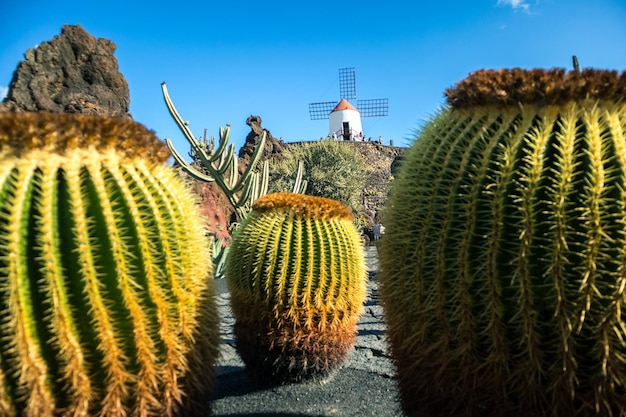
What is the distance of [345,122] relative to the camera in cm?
4778

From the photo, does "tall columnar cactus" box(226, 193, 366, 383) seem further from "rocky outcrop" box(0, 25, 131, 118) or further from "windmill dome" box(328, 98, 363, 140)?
"windmill dome" box(328, 98, 363, 140)

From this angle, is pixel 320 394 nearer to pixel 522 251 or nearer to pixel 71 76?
pixel 522 251

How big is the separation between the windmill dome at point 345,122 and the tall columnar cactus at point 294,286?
141 feet

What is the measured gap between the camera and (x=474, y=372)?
71.3 inches

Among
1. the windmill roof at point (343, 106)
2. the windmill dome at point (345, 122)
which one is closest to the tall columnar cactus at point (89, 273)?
the windmill dome at point (345, 122)

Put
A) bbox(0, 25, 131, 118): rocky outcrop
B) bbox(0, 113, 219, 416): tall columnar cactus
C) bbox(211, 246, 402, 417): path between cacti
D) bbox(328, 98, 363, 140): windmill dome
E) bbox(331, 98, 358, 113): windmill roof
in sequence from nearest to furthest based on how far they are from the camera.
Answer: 1. bbox(0, 113, 219, 416): tall columnar cactus
2. bbox(211, 246, 402, 417): path between cacti
3. bbox(0, 25, 131, 118): rocky outcrop
4. bbox(328, 98, 363, 140): windmill dome
5. bbox(331, 98, 358, 113): windmill roof

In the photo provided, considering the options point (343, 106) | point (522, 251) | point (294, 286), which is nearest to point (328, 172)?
point (294, 286)

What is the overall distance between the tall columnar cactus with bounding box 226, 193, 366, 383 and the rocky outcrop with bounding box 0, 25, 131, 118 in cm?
1443

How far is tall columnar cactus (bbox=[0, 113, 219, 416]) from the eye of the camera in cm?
157

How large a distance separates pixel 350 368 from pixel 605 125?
3.13 m

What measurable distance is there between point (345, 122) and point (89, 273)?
154ft

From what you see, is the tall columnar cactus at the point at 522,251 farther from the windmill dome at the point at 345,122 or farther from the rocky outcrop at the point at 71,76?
the windmill dome at the point at 345,122

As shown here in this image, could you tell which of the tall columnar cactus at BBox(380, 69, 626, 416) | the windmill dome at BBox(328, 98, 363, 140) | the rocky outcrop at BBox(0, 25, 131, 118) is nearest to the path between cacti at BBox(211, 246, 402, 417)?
the tall columnar cactus at BBox(380, 69, 626, 416)

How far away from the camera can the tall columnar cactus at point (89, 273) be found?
1.57 meters
